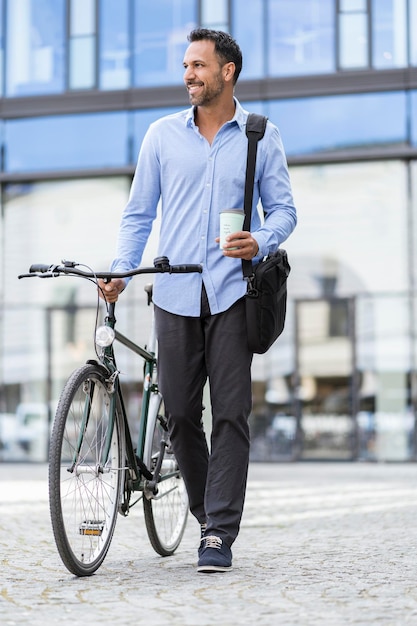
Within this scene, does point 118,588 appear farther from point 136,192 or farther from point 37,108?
point 37,108

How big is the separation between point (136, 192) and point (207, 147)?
380 mm

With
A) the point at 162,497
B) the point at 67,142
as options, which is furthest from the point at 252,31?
the point at 162,497

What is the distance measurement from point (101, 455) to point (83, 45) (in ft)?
45.2

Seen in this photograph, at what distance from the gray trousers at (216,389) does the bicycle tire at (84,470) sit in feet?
0.96

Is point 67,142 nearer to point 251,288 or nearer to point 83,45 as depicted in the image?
point 83,45

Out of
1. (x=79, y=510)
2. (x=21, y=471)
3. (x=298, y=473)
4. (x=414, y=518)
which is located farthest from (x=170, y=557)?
(x=21, y=471)

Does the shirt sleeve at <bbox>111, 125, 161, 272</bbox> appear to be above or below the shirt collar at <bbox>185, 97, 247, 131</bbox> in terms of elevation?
below

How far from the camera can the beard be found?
4.90 metres

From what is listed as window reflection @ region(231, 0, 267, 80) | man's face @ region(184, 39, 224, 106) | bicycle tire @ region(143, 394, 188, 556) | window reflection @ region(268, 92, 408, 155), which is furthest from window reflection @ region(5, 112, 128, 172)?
man's face @ region(184, 39, 224, 106)

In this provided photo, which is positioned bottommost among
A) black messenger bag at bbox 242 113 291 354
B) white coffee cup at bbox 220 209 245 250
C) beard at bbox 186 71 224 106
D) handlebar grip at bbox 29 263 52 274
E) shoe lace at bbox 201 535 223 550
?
shoe lace at bbox 201 535 223 550

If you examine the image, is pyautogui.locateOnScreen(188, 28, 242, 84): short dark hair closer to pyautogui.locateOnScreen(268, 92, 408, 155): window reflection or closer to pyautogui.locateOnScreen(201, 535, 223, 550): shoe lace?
pyautogui.locateOnScreen(201, 535, 223, 550): shoe lace

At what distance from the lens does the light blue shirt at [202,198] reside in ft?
15.9

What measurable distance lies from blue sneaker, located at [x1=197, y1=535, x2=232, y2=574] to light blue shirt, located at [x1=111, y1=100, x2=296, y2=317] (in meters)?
0.88

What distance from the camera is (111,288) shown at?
477cm
